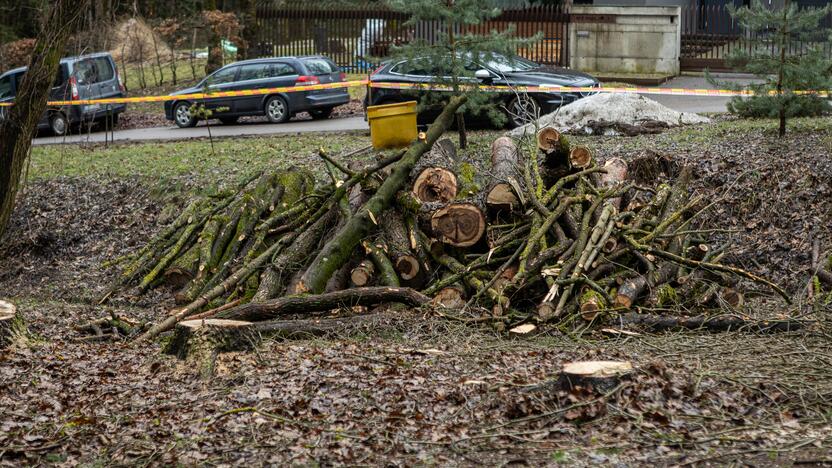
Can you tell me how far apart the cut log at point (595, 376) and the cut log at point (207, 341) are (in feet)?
→ 8.98

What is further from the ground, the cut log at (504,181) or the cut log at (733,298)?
the cut log at (504,181)

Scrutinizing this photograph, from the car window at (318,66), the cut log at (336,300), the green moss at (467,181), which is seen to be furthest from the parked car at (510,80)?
the cut log at (336,300)

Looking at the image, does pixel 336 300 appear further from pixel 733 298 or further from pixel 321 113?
pixel 321 113

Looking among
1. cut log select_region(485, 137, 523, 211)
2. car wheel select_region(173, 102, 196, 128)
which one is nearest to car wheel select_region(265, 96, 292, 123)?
car wheel select_region(173, 102, 196, 128)

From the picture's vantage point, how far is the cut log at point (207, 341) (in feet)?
26.7

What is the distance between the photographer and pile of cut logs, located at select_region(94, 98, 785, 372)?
9.85 m

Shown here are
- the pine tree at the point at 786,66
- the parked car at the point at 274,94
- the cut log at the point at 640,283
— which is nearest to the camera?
the cut log at the point at 640,283

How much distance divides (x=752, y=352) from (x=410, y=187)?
473 centimetres

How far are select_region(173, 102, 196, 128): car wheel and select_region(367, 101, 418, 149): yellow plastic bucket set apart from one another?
9867 mm

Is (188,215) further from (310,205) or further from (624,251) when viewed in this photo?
(624,251)

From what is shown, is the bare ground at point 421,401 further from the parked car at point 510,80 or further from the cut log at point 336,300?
the parked car at point 510,80

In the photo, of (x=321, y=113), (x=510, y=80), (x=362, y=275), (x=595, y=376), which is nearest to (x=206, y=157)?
(x=510, y=80)

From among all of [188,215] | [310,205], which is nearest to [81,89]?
[188,215]

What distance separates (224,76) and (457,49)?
30.9 feet
